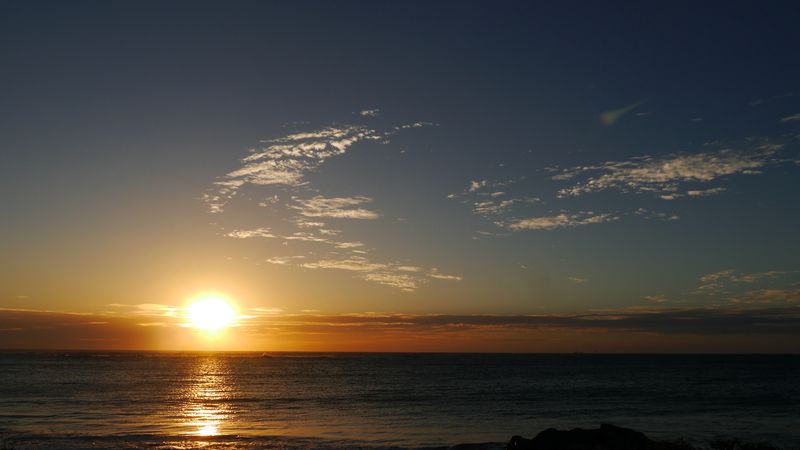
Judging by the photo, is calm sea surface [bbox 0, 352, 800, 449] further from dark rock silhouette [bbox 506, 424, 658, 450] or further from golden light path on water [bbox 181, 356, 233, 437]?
dark rock silhouette [bbox 506, 424, 658, 450]

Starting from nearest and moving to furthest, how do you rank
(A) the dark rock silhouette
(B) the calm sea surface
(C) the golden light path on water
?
(A) the dark rock silhouette → (B) the calm sea surface → (C) the golden light path on water

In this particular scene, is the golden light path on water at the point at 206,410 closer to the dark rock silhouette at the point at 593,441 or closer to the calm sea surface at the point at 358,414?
the calm sea surface at the point at 358,414

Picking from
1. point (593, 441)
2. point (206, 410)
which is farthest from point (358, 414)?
point (593, 441)

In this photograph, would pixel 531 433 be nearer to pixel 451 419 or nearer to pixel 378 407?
pixel 451 419

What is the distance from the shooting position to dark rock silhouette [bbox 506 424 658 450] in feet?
80.2

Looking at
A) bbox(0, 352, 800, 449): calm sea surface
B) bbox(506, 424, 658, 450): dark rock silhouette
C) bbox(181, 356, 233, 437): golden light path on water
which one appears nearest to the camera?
bbox(506, 424, 658, 450): dark rock silhouette

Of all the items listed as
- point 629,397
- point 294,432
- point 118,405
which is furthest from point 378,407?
point 629,397

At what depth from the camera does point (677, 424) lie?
4606 centimetres

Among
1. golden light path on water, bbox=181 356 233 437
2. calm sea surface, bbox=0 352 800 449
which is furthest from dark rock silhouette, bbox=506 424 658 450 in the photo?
golden light path on water, bbox=181 356 233 437

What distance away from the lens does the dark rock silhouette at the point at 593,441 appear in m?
24.4

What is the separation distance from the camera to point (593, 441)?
2491 cm

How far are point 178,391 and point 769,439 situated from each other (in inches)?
2700

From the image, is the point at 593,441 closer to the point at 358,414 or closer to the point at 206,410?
the point at 358,414

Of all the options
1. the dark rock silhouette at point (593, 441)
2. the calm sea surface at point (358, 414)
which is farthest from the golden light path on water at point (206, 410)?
the dark rock silhouette at point (593, 441)
